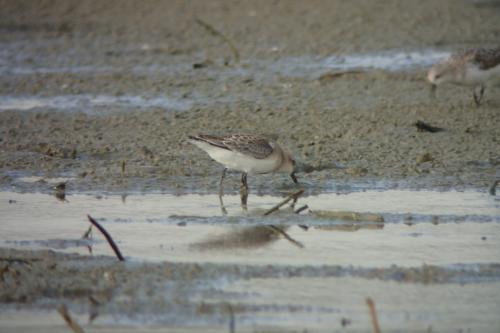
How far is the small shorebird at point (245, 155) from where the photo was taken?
9594 mm

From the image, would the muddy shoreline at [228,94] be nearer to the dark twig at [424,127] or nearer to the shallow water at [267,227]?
the dark twig at [424,127]

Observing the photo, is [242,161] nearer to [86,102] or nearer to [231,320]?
[231,320]

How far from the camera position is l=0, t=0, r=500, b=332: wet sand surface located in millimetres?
6676

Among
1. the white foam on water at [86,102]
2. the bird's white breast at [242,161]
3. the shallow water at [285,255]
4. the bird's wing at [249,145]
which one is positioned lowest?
the shallow water at [285,255]

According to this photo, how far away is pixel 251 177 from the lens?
1052 cm

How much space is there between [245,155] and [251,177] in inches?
37.3

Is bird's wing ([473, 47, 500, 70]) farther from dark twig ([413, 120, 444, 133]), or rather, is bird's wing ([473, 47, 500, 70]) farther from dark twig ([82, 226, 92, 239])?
dark twig ([82, 226, 92, 239])

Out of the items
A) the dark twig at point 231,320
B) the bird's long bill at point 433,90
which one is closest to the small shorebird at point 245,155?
the dark twig at point 231,320

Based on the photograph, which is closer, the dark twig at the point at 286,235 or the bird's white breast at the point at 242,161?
the dark twig at the point at 286,235

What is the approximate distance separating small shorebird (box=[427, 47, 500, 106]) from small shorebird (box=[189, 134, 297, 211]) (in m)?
3.94

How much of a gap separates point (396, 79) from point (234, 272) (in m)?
7.54

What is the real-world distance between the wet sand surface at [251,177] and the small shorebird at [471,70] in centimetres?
28

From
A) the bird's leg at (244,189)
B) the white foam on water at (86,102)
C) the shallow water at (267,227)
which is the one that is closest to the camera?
the shallow water at (267,227)

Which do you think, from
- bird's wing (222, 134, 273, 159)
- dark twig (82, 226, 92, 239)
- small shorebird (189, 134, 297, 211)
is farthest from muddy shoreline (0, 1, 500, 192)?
dark twig (82, 226, 92, 239)
